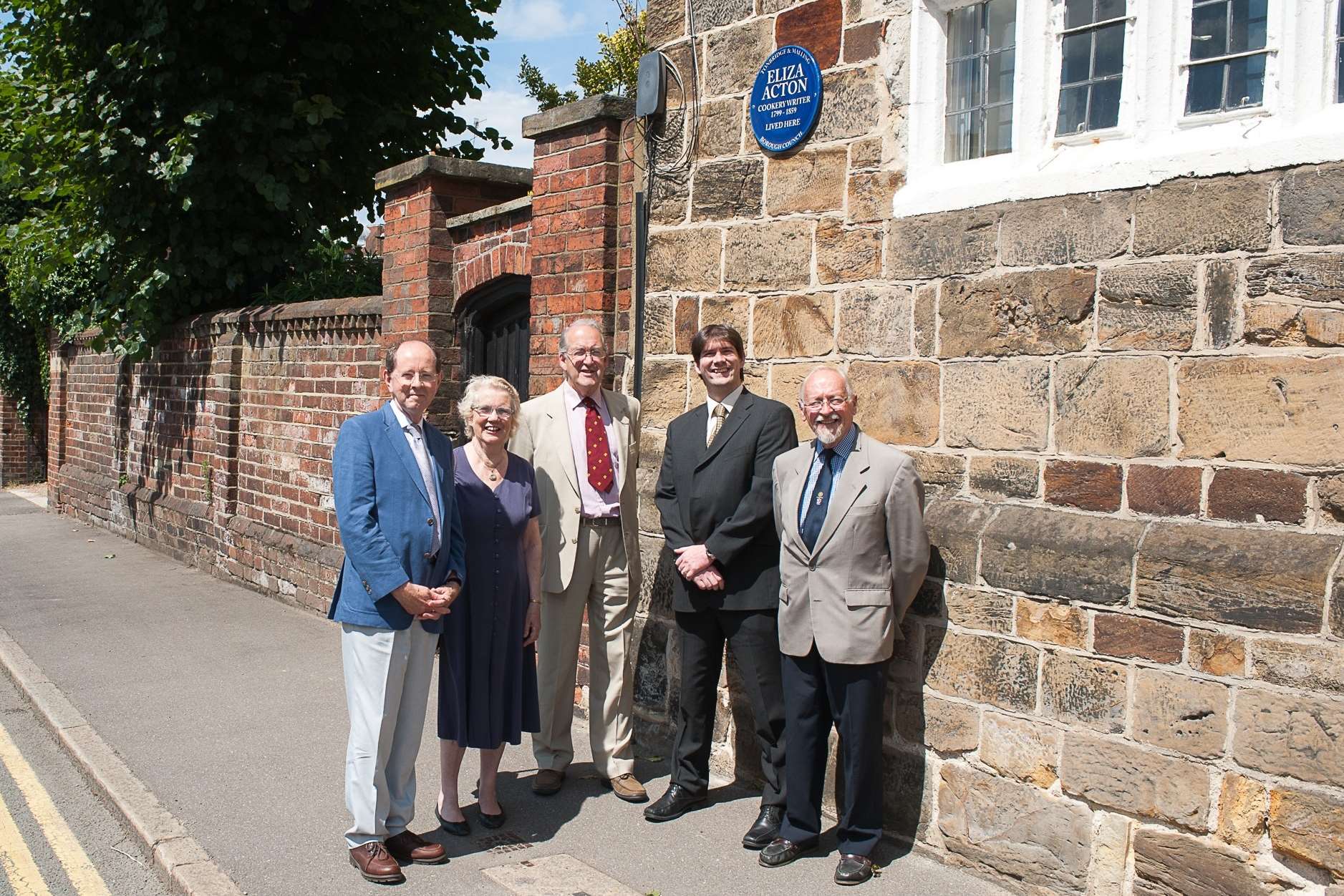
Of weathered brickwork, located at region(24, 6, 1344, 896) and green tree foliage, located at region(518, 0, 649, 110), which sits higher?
green tree foliage, located at region(518, 0, 649, 110)

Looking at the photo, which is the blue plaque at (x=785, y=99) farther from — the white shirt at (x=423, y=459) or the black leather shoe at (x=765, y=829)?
the black leather shoe at (x=765, y=829)

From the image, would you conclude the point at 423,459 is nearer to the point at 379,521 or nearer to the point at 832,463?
the point at 379,521

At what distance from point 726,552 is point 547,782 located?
1.47 metres

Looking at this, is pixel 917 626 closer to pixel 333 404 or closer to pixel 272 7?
pixel 333 404

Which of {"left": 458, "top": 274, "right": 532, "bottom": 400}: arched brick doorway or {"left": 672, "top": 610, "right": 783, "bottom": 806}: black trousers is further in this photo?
{"left": 458, "top": 274, "right": 532, "bottom": 400}: arched brick doorway

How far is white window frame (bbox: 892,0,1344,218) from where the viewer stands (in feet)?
12.1

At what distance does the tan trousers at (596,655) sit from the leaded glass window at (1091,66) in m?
2.54

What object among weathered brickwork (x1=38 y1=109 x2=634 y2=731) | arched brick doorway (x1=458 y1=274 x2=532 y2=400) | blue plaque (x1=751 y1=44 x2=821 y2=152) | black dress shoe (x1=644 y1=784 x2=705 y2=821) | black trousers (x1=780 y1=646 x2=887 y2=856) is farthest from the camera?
arched brick doorway (x1=458 y1=274 x2=532 y2=400)

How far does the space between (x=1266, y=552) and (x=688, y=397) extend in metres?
2.73

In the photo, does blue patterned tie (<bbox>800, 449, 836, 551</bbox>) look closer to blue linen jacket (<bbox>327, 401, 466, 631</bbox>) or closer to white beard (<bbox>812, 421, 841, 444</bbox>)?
white beard (<bbox>812, 421, 841, 444</bbox>)

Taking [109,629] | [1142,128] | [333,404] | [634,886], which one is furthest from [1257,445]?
[109,629]

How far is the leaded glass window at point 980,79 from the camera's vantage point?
457 cm

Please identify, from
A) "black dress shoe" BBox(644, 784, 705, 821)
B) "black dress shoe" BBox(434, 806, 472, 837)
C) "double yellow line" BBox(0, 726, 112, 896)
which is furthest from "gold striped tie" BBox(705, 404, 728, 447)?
"double yellow line" BBox(0, 726, 112, 896)

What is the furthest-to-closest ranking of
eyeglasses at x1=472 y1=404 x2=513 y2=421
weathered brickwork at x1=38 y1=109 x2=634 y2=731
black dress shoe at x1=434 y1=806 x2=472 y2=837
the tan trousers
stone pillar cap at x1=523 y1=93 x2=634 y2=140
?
weathered brickwork at x1=38 y1=109 x2=634 y2=731 < stone pillar cap at x1=523 y1=93 x2=634 y2=140 < the tan trousers < black dress shoe at x1=434 y1=806 x2=472 y2=837 < eyeglasses at x1=472 y1=404 x2=513 y2=421
